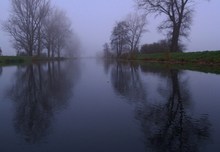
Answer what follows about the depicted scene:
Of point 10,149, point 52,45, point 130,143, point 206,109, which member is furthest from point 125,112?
point 52,45

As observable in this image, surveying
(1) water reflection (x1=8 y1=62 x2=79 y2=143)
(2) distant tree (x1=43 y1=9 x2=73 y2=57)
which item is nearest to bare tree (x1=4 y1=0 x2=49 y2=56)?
(2) distant tree (x1=43 y1=9 x2=73 y2=57)

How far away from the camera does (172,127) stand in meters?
5.31

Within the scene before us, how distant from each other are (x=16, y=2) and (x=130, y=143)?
171ft

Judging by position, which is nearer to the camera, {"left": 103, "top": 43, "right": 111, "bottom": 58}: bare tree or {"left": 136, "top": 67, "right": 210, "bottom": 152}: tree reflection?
{"left": 136, "top": 67, "right": 210, "bottom": 152}: tree reflection

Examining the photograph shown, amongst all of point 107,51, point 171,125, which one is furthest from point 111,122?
point 107,51

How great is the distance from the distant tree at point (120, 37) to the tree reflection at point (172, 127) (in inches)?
2633

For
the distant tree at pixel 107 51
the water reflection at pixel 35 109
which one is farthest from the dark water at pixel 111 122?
the distant tree at pixel 107 51

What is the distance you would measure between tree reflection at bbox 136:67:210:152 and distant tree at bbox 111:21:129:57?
66.9m

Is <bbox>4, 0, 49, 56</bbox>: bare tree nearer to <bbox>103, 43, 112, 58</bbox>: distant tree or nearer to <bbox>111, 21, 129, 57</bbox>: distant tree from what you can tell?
<bbox>111, 21, 129, 57</bbox>: distant tree

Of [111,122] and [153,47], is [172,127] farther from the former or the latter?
[153,47]

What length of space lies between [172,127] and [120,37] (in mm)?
73873

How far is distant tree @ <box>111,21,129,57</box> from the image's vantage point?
244 ft

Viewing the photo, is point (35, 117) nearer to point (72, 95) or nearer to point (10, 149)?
point (10, 149)

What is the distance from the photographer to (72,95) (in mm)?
9422
